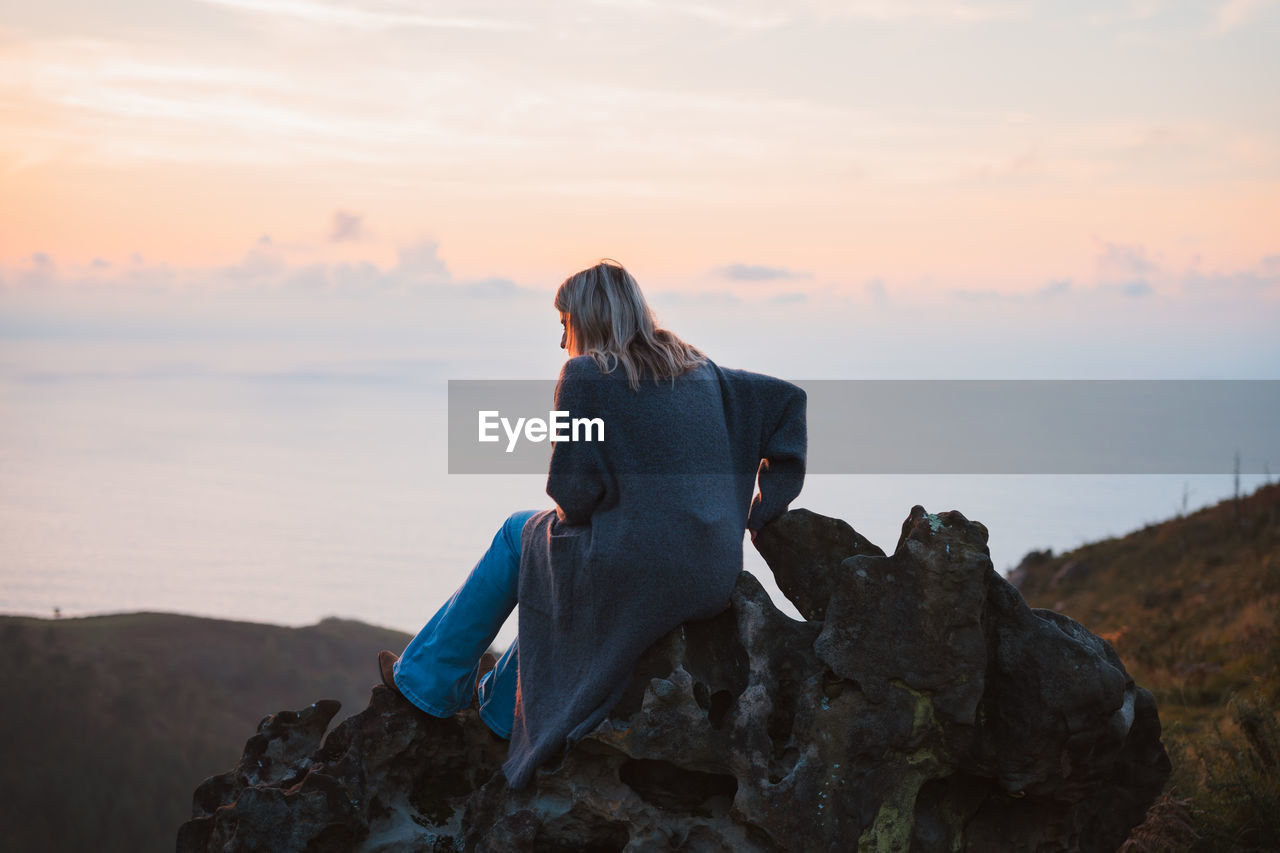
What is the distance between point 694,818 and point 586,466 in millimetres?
1671

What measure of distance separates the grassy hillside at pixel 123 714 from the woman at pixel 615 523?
4.67m

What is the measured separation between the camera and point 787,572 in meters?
5.54

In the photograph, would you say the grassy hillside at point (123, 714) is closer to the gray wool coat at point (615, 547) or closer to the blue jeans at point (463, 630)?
the blue jeans at point (463, 630)

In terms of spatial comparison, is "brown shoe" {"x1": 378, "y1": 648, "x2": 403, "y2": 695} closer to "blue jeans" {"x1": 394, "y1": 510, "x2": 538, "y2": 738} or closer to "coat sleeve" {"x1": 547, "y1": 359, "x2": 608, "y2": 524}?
"blue jeans" {"x1": 394, "y1": 510, "x2": 538, "y2": 738}

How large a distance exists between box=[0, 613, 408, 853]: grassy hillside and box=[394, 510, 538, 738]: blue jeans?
15.0 ft

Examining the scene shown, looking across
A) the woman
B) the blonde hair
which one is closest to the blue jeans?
the woman

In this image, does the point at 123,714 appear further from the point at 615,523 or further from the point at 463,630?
the point at 615,523

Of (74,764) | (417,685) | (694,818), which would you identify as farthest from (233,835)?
(74,764)

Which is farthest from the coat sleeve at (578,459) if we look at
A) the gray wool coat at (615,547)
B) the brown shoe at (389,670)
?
the brown shoe at (389,670)

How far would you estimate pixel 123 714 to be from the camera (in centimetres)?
920

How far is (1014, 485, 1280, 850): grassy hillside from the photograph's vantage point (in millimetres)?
6090

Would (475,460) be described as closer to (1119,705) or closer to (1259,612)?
(1119,705)

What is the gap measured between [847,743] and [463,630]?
2.02 metres

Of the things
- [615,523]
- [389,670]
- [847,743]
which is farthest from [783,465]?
[389,670]
